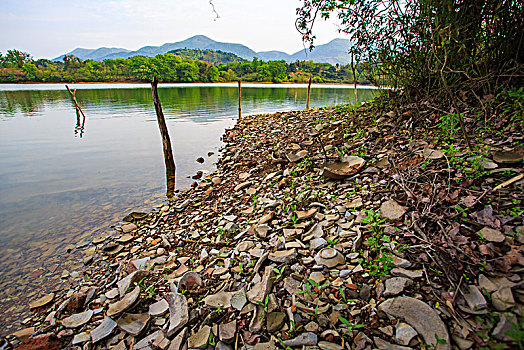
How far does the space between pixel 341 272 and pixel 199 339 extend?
1.54m

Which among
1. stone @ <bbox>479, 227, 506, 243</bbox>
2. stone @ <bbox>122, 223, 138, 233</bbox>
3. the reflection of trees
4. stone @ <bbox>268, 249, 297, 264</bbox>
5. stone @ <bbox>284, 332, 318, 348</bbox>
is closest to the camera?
stone @ <bbox>284, 332, 318, 348</bbox>

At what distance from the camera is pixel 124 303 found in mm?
3053

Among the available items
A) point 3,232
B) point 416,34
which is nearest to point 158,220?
point 3,232

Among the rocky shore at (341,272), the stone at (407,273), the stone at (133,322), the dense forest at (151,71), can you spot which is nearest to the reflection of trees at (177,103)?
the rocky shore at (341,272)

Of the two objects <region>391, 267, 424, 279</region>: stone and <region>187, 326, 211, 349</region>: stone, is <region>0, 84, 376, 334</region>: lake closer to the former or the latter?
<region>187, 326, 211, 349</region>: stone

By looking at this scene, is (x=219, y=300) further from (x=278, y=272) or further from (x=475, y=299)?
(x=475, y=299)

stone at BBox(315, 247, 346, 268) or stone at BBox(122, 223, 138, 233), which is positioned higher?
stone at BBox(315, 247, 346, 268)

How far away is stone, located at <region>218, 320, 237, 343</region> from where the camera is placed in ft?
7.40

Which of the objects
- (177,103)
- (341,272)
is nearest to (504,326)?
(341,272)

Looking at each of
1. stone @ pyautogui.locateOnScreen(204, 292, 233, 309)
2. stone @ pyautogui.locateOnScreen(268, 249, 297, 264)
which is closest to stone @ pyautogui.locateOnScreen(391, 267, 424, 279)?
stone @ pyautogui.locateOnScreen(268, 249, 297, 264)

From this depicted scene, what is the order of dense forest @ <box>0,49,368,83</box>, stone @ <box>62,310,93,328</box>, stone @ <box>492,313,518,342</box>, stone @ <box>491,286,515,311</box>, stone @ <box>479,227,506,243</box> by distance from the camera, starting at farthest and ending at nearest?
dense forest @ <box>0,49,368,83</box> → stone @ <box>62,310,93,328</box> → stone @ <box>479,227,506,243</box> → stone @ <box>491,286,515,311</box> → stone @ <box>492,313,518,342</box>

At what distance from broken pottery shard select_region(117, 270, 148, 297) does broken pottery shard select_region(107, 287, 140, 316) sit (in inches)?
7.6

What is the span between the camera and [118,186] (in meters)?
8.95

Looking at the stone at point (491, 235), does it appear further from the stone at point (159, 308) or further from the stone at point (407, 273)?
the stone at point (159, 308)
